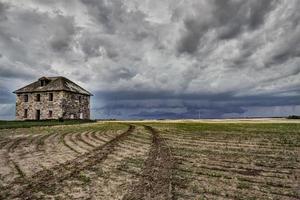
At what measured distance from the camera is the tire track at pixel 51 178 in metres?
5.99

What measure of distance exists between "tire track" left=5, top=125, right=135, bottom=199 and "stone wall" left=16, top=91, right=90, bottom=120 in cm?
4382

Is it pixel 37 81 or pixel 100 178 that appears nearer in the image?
pixel 100 178

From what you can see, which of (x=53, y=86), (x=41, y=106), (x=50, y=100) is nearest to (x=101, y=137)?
(x=50, y=100)

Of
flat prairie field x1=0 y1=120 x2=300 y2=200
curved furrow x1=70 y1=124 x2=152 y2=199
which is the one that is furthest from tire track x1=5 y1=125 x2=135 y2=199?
curved furrow x1=70 y1=124 x2=152 y2=199

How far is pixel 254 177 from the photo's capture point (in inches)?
295

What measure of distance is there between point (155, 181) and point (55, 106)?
48.9m

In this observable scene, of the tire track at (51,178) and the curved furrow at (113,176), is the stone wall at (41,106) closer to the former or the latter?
the curved furrow at (113,176)

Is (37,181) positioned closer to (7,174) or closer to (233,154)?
(7,174)

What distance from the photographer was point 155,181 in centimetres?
688

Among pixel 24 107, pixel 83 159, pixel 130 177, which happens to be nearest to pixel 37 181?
pixel 130 177

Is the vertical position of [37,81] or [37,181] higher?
[37,81]

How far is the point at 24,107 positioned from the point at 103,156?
5103 centimetres

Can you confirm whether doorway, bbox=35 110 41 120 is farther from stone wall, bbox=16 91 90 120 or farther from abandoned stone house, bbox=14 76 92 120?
stone wall, bbox=16 91 90 120

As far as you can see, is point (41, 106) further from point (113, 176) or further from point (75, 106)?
point (113, 176)
